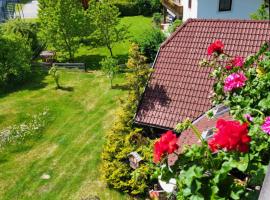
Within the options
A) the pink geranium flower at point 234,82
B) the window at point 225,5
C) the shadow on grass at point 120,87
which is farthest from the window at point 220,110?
the window at point 225,5

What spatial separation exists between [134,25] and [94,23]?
36.6 feet

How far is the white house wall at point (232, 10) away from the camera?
83.1 feet

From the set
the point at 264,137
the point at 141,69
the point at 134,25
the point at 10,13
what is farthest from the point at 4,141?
the point at 10,13

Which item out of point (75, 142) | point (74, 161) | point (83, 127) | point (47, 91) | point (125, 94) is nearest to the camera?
point (74, 161)

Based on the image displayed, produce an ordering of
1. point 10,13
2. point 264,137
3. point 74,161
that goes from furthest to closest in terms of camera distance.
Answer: point 10,13, point 74,161, point 264,137

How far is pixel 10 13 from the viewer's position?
46.2m

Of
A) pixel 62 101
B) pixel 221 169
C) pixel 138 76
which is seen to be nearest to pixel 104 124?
pixel 62 101

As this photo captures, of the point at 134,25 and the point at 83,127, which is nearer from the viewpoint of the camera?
the point at 83,127

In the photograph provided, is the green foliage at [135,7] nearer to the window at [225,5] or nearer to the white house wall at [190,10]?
the white house wall at [190,10]

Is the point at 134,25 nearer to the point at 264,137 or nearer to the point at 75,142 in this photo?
the point at 75,142

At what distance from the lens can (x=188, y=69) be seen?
15.6 m

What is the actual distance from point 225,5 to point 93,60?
11744 mm

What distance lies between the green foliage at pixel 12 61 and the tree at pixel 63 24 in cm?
255

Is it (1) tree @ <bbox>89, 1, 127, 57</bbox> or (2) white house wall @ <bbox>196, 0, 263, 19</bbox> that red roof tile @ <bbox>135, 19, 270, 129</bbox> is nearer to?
(2) white house wall @ <bbox>196, 0, 263, 19</bbox>
